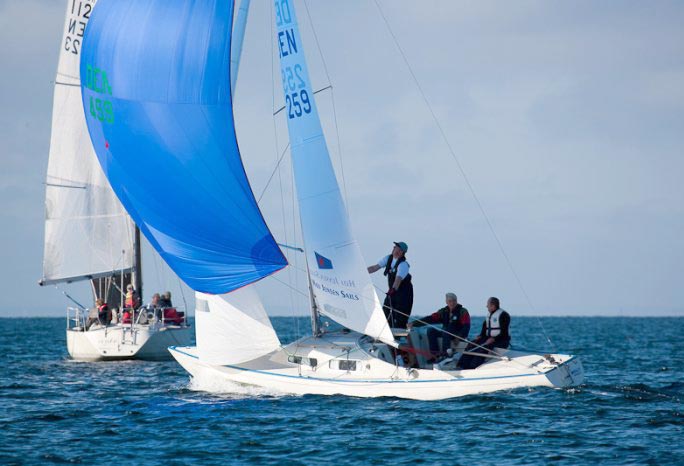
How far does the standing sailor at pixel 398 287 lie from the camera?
1809 cm

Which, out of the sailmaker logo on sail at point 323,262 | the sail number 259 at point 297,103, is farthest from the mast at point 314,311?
the sail number 259 at point 297,103

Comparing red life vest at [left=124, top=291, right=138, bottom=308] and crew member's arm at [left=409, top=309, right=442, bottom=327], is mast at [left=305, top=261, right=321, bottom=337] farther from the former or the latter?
red life vest at [left=124, top=291, right=138, bottom=308]

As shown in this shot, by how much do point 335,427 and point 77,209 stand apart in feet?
57.8

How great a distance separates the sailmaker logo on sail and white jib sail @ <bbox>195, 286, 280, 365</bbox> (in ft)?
4.90

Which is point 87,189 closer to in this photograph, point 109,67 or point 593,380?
point 109,67

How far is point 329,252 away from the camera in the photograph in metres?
17.4

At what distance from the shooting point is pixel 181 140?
1744 cm

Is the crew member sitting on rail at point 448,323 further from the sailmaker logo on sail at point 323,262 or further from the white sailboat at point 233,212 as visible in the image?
the sailmaker logo on sail at point 323,262

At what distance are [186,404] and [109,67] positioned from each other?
252 inches

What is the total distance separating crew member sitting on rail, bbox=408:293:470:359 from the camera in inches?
716

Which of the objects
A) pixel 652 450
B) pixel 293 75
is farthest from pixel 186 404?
pixel 652 450

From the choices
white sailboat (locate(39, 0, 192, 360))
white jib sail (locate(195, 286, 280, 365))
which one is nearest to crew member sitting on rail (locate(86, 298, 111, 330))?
white sailboat (locate(39, 0, 192, 360))

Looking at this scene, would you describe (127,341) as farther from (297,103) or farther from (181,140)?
(297,103)

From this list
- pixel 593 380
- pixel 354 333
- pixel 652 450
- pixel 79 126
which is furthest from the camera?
pixel 79 126
